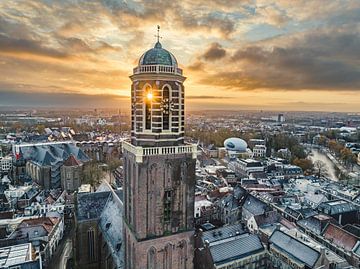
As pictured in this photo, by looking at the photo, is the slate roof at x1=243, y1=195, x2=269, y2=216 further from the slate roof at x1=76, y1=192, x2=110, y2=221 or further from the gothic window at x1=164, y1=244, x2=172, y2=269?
the gothic window at x1=164, y1=244, x2=172, y2=269

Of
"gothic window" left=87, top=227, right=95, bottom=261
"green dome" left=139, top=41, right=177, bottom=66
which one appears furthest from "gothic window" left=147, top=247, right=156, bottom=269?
"gothic window" left=87, top=227, right=95, bottom=261

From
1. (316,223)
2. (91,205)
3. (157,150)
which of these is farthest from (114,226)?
(316,223)

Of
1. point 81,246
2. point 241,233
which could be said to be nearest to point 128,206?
point 81,246

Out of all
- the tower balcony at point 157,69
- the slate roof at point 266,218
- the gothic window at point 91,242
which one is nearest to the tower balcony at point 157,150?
the tower balcony at point 157,69

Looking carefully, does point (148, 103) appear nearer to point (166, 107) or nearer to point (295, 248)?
point (166, 107)

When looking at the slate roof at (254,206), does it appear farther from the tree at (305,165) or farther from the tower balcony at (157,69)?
the tree at (305,165)

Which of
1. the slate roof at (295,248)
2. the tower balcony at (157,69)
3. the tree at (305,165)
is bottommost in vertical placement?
the tree at (305,165)
